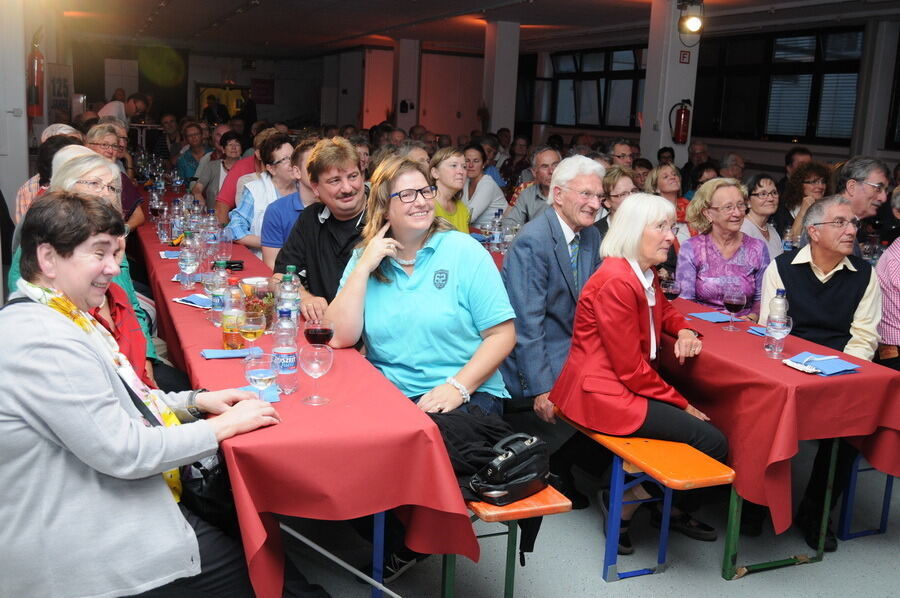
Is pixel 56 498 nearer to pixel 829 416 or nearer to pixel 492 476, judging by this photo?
pixel 492 476

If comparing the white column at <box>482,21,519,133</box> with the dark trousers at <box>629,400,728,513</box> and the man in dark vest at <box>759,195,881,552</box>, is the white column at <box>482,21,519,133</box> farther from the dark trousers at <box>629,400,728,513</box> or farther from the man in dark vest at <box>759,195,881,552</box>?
the dark trousers at <box>629,400,728,513</box>

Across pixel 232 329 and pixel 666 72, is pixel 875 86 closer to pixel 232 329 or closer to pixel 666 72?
pixel 666 72

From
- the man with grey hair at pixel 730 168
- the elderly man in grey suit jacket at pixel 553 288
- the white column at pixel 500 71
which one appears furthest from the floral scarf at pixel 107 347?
the white column at pixel 500 71

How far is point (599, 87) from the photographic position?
17.9m

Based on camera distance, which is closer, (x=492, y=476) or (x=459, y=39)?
(x=492, y=476)

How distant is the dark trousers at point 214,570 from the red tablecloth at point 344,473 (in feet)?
0.33

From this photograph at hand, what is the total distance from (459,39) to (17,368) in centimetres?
1780

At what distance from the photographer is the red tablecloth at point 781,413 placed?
2.95 meters

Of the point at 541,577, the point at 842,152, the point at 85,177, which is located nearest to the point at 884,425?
the point at 541,577

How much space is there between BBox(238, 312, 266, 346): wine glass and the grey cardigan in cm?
83

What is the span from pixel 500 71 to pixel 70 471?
1425cm

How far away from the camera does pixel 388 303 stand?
2969 mm

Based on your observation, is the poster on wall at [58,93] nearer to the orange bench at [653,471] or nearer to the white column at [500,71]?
the white column at [500,71]

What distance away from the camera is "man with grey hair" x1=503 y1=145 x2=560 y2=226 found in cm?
632
